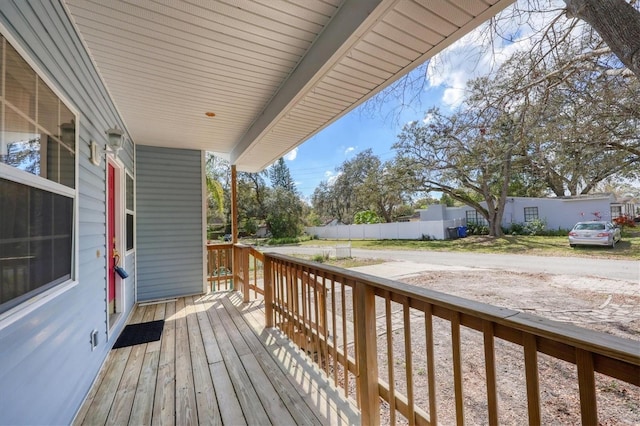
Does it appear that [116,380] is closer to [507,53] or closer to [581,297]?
[507,53]

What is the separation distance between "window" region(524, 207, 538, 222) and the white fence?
132 inches

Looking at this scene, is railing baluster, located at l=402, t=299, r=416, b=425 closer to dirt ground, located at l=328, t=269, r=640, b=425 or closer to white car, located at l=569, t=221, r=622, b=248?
dirt ground, located at l=328, t=269, r=640, b=425

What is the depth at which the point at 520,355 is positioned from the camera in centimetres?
287

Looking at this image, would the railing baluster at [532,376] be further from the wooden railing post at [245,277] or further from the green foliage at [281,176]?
the green foliage at [281,176]

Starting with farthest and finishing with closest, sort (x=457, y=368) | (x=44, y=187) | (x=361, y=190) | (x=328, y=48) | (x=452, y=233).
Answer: (x=361, y=190) → (x=452, y=233) → (x=328, y=48) → (x=44, y=187) → (x=457, y=368)

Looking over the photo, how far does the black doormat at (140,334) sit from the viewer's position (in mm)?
2996

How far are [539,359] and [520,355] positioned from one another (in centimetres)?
26

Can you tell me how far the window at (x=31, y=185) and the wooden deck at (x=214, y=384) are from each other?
981 mm

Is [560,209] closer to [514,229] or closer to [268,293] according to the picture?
[514,229]

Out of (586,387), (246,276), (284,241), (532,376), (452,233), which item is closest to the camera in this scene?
(586,387)

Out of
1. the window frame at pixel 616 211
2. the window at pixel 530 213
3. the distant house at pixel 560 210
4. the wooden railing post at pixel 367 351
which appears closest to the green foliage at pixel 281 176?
the distant house at pixel 560 210

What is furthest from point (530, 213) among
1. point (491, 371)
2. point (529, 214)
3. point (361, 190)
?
point (491, 371)

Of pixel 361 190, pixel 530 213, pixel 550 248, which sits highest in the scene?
pixel 361 190

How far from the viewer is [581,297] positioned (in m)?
4.65
